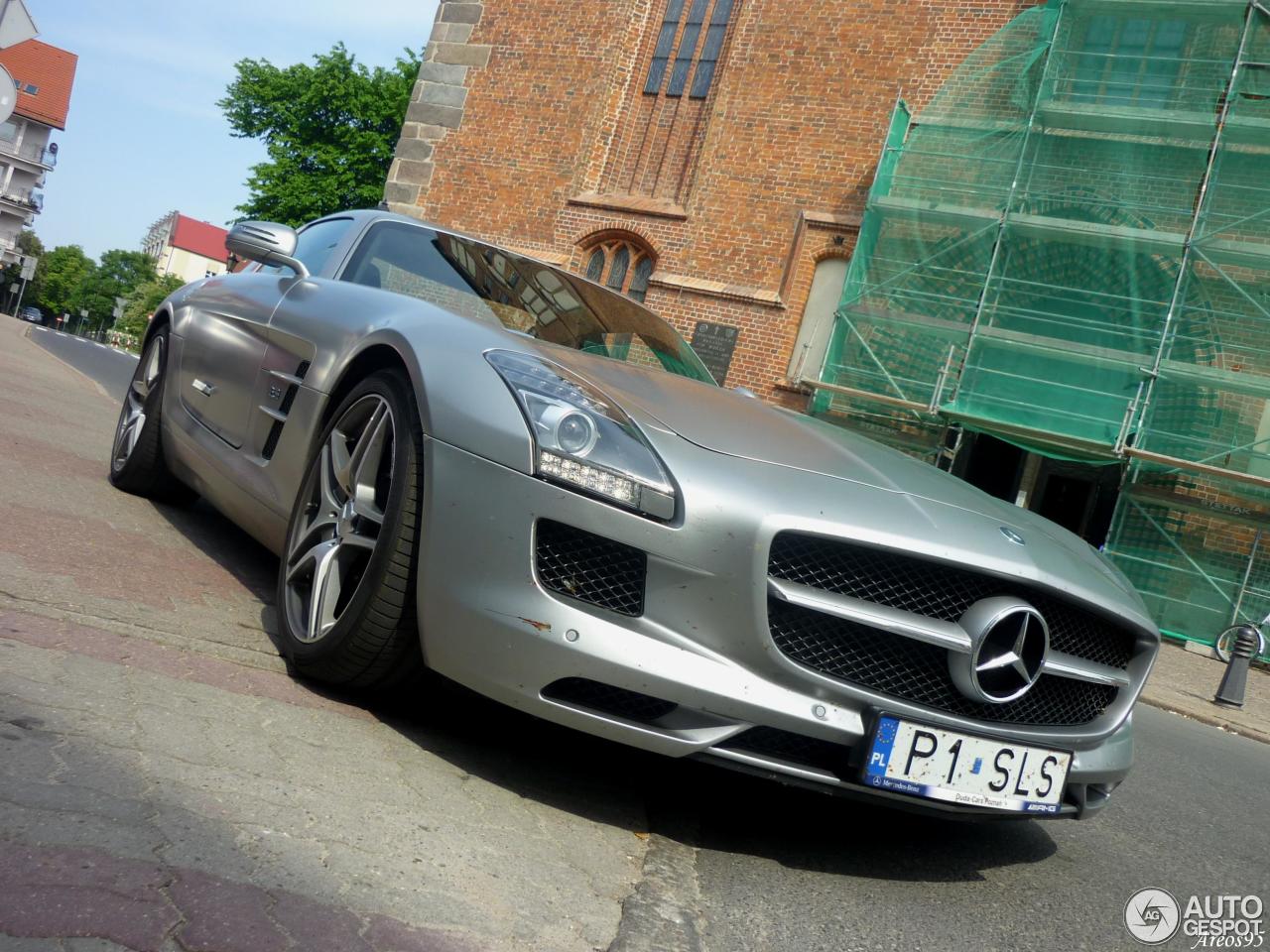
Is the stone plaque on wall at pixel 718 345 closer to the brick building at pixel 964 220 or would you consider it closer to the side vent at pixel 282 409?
the brick building at pixel 964 220

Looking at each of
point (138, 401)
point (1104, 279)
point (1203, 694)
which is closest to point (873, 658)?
Answer: point (138, 401)

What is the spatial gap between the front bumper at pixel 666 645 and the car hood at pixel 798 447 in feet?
0.89

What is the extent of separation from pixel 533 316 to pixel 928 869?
2003 mm

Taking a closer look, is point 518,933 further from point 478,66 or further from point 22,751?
point 478,66

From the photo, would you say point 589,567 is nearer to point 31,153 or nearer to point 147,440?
point 147,440

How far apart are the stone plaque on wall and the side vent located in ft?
55.9

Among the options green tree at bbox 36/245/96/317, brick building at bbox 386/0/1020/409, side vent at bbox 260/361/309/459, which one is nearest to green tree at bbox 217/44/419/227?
brick building at bbox 386/0/1020/409

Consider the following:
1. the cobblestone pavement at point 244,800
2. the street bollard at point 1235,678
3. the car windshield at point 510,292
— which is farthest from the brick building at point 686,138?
the cobblestone pavement at point 244,800

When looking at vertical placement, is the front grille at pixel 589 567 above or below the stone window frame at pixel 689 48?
below

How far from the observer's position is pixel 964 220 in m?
18.2

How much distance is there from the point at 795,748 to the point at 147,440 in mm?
3638

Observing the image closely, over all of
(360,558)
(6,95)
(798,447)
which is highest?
(6,95)

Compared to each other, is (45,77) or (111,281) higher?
(45,77)

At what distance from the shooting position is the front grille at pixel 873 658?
2666 mm
